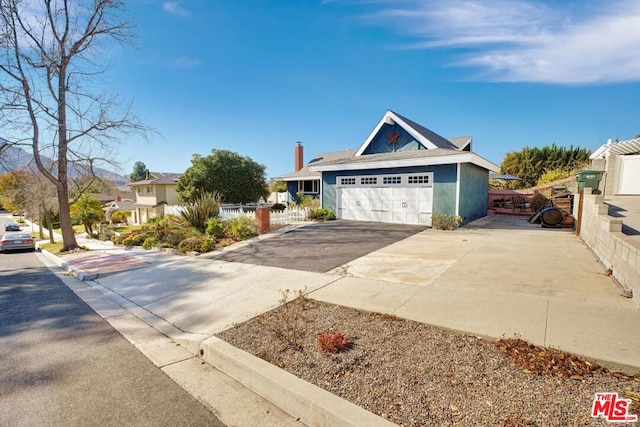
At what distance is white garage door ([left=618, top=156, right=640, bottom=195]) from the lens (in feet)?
37.9

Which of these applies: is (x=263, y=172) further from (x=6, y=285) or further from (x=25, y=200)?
(x=25, y=200)

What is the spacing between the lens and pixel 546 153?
31203mm

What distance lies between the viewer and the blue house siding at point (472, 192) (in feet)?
43.3

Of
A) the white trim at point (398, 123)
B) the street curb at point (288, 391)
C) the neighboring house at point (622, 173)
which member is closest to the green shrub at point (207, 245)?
the street curb at point (288, 391)

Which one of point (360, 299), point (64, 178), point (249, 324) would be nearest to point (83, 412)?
point (249, 324)

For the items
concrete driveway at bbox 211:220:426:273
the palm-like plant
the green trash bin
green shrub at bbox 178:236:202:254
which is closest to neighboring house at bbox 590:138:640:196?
the green trash bin

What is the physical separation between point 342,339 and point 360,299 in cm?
151

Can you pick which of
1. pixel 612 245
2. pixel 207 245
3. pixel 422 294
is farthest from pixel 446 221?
pixel 207 245

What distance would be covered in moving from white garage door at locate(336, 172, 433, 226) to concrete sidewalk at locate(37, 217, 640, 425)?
470cm

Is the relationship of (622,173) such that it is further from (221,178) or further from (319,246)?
(221,178)

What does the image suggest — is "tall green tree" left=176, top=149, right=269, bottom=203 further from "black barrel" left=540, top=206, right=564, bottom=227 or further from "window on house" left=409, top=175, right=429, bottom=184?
"black barrel" left=540, top=206, right=564, bottom=227

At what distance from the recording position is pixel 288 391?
271 centimetres

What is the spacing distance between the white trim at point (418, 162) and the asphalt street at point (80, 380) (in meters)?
12.1

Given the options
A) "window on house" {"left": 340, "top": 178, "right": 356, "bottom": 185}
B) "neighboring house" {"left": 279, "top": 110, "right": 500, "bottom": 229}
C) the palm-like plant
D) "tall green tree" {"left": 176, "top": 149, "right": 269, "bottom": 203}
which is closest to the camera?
"neighboring house" {"left": 279, "top": 110, "right": 500, "bottom": 229}
